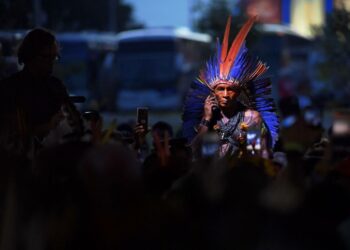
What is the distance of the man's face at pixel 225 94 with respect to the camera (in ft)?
25.2

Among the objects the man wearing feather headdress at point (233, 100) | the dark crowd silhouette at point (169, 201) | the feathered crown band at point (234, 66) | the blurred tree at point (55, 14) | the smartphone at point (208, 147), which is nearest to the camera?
the dark crowd silhouette at point (169, 201)

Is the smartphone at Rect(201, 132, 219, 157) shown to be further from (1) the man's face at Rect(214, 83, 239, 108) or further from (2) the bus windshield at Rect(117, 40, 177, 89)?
(2) the bus windshield at Rect(117, 40, 177, 89)

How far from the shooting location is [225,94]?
304 inches

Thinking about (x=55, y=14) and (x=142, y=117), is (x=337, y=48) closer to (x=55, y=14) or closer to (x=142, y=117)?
(x=55, y=14)

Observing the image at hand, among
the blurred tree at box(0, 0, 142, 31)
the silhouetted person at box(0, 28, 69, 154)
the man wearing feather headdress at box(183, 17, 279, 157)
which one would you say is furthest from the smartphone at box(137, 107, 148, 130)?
the blurred tree at box(0, 0, 142, 31)

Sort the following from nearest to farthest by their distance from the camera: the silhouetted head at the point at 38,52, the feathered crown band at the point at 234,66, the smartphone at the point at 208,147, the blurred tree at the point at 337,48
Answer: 1. the smartphone at the point at 208,147
2. the silhouetted head at the point at 38,52
3. the feathered crown band at the point at 234,66
4. the blurred tree at the point at 337,48

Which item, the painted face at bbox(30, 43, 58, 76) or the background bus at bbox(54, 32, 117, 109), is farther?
the background bus at bbox(54, 32, 117, 109)

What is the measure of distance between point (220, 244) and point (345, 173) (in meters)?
0.76

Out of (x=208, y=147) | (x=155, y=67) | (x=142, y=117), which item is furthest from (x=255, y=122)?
(x=155, y=67)

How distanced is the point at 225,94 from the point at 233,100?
0.24ft

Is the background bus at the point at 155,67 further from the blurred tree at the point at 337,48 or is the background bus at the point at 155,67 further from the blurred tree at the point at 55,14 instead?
the blurred tree at the point at 337,48

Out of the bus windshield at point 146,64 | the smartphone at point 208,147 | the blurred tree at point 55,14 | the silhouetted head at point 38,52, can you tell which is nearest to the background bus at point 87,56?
the blurred tree at point 55,14

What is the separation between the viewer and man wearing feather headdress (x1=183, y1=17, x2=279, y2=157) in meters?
7.63

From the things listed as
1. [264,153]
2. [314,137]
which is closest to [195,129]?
[264,153]
